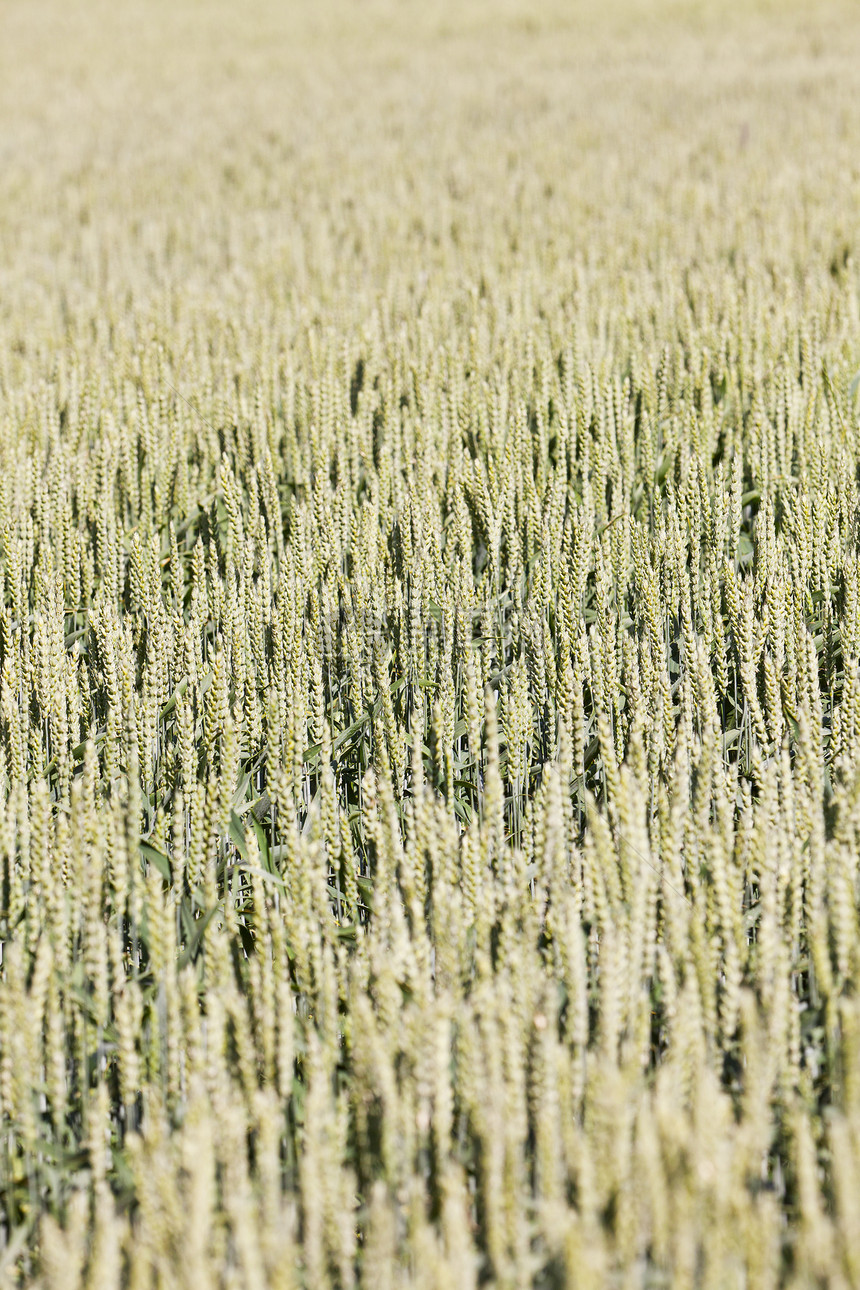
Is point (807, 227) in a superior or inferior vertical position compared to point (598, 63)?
inferior

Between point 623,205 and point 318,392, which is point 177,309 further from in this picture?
point 623,205

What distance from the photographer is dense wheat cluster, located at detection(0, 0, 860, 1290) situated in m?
1.19

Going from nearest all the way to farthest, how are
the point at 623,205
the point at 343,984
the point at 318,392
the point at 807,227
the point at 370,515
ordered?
the point at 343,984
the point at 370,515
the point at 318,392
the point at 807,227
the point at 623,205

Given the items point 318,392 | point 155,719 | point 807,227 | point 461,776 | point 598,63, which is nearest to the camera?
point 155,719

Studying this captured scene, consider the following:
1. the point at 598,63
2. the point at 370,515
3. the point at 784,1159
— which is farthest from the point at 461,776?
the point at 598,63

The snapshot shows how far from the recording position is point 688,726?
75.1 inches

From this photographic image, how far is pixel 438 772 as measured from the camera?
6.90 ft

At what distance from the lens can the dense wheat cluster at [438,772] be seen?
3.91 ft

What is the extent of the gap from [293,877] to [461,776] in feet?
2.24

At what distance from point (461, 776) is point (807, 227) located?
13.6ft

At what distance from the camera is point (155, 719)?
2061 mm

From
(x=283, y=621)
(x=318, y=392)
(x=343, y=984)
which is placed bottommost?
(x=343, y=984)

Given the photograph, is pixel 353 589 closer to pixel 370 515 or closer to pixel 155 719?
pixel 370 515

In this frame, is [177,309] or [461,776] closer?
[461,776]
